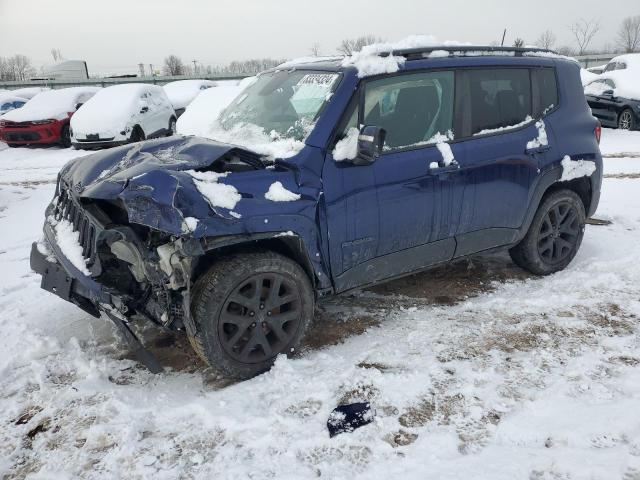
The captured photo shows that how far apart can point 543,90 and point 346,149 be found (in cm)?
215

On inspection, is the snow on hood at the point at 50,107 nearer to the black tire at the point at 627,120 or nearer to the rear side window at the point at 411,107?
the rear side window at the point at 411,107

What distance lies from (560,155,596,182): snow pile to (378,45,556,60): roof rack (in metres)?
0.98

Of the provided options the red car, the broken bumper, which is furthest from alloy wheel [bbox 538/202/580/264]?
the red car

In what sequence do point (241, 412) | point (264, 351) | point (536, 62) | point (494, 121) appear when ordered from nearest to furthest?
point (241, 412) → point (264, 351) → point (494, 121) → point (536, 62)

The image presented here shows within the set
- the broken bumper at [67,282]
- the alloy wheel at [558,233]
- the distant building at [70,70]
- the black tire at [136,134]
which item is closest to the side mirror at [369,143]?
the broken bumper at [67,282]

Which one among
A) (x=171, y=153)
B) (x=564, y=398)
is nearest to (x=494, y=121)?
(x=564, y=398)

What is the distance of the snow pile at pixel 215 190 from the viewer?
2873 millimetres

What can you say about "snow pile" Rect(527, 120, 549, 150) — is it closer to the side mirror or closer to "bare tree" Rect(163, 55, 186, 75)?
the side mirror

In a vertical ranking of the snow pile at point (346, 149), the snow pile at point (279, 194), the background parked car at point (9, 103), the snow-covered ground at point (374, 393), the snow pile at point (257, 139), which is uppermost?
the background parked car at point (9, 103)

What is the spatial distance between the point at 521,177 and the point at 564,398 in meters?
1.90

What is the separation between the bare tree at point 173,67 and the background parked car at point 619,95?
1847 inches

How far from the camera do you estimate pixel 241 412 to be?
288 cm

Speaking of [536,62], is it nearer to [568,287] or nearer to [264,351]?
[568,287]

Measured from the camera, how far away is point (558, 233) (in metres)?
4.71
